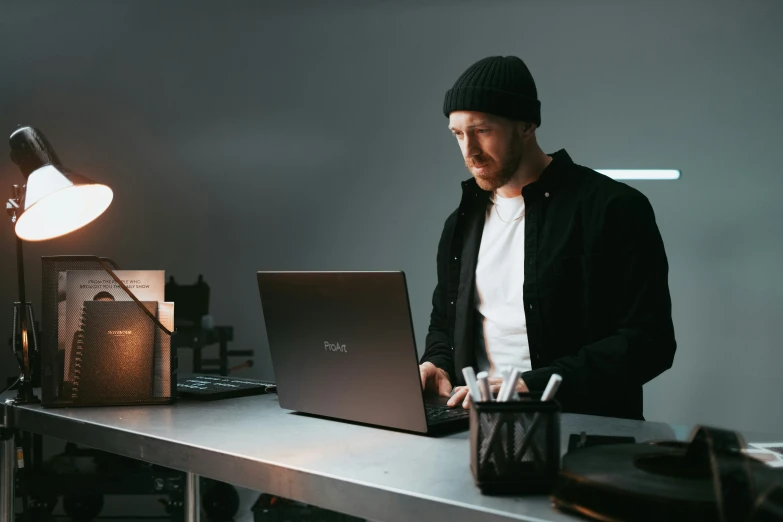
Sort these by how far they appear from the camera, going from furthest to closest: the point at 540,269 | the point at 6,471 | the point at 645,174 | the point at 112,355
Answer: the point at 645,174 < the point at 540,269 < the point at 6,471 < the point at 112,355

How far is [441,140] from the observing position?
435cm

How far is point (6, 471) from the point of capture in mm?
1759

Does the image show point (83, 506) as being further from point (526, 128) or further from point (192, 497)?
point (526, 128)

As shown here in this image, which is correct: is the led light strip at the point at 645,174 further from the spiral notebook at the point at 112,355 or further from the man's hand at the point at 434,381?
the spiral notebook at the point at 112,355

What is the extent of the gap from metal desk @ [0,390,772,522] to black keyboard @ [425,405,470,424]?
5cm

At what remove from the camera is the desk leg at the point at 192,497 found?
59.5 inches

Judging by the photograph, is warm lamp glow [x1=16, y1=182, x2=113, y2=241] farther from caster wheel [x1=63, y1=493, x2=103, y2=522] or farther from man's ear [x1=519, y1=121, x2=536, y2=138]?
caster wheel [x1=63, y1=493, x2=103, y2=522]

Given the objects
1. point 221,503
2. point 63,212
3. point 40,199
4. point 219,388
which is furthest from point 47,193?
point 221,503

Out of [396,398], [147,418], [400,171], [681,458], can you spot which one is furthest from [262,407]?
[400,171]

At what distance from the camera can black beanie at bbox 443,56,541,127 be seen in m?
1.82

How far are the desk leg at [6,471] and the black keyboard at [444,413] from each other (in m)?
1.05

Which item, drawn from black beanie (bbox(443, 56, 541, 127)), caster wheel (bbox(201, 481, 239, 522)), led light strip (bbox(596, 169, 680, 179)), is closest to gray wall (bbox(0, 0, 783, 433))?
led light strip (bbox(596, 169, 680, 179))

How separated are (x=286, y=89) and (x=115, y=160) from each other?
1146mm

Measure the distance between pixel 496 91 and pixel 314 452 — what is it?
1053mm
